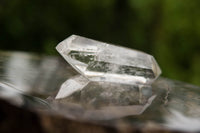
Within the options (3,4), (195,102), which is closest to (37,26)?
(3,4)

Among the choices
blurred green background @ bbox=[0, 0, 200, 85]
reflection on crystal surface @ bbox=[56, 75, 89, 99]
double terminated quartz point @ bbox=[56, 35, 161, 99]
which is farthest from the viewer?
blurred green background @ bbox=[0, 0, 200, 85]

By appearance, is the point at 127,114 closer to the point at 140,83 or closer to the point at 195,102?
the point at 195,102

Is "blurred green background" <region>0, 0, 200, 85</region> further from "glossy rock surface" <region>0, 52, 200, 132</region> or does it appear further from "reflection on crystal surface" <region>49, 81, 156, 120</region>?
"reflection on crystal surface" <region>49, 81, 156, 120</region>

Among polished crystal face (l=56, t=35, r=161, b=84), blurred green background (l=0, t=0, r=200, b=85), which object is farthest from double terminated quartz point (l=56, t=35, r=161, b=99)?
blurred green background (l=0, t=0, r=200, b=85)

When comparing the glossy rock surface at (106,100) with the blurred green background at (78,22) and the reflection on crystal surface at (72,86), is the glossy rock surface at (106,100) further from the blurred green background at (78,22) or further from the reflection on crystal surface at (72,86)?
the blurred green background at (78,22)

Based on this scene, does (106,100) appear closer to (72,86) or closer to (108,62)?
(72,86)

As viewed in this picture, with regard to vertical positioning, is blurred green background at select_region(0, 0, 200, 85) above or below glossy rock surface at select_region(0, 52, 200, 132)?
below

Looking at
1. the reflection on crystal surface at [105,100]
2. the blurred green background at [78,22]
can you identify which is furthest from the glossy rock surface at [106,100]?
the blurred green background at [78,22]

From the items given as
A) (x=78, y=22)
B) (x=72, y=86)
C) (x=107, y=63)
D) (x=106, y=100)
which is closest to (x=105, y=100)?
(x=106, y=100)
